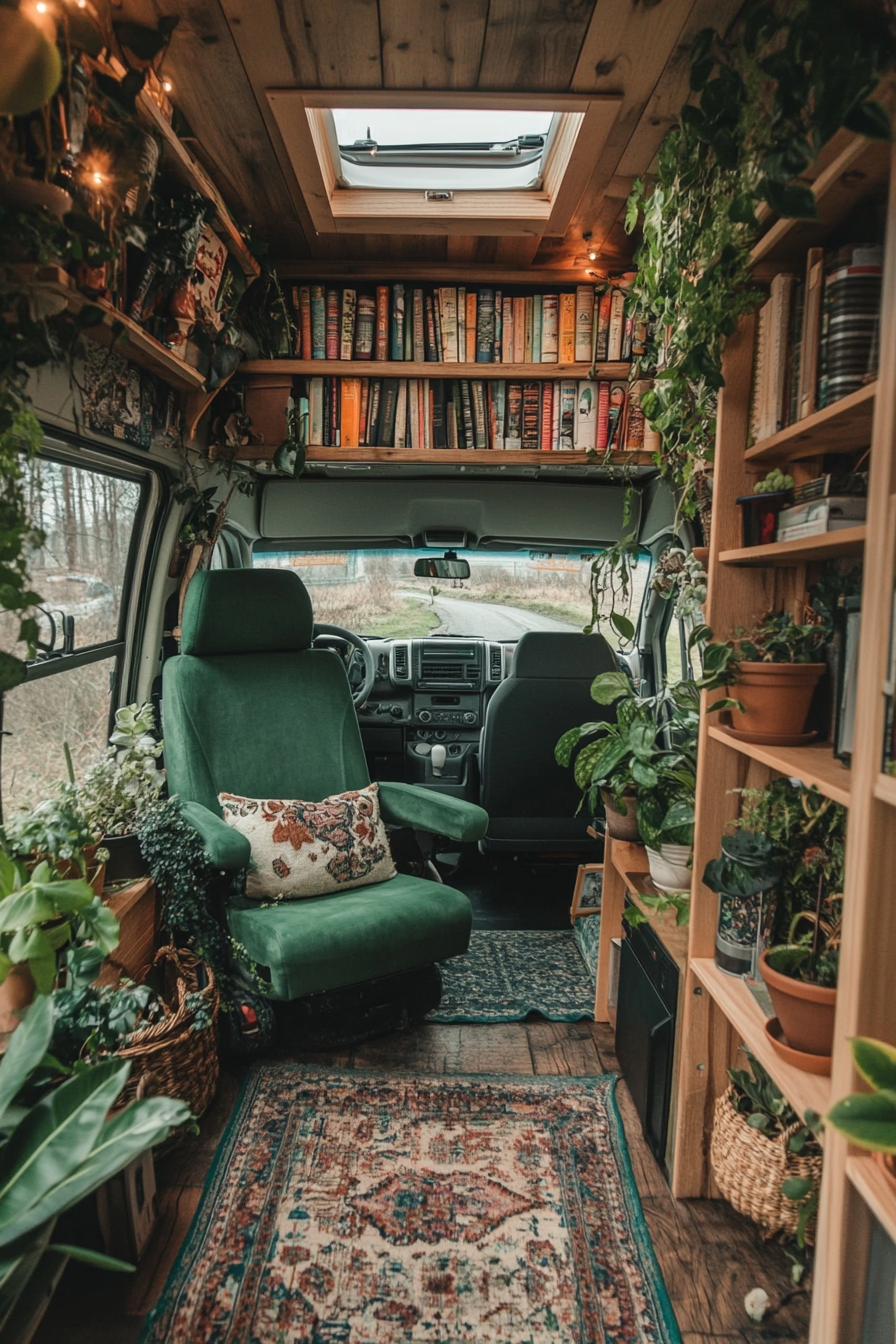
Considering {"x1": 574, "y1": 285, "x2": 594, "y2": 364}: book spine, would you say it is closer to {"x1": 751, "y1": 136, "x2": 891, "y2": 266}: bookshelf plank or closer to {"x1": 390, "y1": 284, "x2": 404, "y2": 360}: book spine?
{"x1": 390, "y1": 284, "x2": 404, "y2": 360}: book spine

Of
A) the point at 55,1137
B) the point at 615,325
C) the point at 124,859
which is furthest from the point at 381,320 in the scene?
the point at 55,1137

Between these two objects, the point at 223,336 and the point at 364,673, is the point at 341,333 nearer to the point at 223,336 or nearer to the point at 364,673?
the point at 223,336

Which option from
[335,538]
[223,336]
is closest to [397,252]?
[223,336]

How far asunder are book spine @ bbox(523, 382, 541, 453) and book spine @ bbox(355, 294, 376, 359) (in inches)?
23.3

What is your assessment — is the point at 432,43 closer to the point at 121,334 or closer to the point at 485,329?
the point at 121,334

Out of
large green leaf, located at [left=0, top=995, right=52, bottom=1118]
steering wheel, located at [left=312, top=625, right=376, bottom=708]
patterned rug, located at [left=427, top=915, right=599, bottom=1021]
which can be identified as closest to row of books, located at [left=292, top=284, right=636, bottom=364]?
steering wheel, located at [left=312, top=625, right=376, bottom=708]

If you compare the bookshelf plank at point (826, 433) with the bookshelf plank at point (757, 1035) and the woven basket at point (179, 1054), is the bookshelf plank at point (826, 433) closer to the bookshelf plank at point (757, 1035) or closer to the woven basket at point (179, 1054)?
the bookshelf plank at point (757, 1035)

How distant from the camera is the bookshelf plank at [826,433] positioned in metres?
1.29

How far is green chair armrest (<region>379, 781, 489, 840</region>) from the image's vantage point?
8.60 feet

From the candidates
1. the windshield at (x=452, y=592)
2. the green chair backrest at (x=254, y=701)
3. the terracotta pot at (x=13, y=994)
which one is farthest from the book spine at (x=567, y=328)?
the terracotta pot at (x=13, y=994)

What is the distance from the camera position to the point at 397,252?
288cm

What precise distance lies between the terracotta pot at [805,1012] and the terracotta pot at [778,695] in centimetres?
46

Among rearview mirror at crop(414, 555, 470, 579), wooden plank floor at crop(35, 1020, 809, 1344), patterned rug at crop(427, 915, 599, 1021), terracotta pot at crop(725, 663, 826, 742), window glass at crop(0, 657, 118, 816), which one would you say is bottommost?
wooden plank floor at crop(35, 1020, 809, 1344)

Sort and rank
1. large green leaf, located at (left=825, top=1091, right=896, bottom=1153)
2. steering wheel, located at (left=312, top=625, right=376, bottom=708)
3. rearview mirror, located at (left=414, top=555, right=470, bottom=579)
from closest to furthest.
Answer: large green leaf, located at (left=825, top=1091, right=896, bottom=1153) < steering wheel, located at (left=312, top=625, right=376, bottom=708) < rearview mirror, located at (left=414, top=555, right=470, bottom=579)
